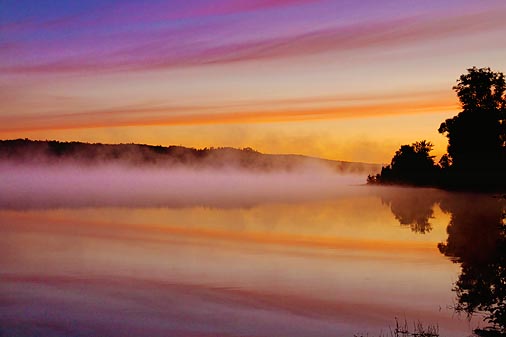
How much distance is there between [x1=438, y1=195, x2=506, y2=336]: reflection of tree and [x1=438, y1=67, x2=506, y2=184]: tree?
1567 centimetres

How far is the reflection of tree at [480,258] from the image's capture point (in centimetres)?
1943

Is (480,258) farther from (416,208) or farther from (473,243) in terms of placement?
(416,208)

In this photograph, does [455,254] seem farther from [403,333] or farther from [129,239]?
[129,239]

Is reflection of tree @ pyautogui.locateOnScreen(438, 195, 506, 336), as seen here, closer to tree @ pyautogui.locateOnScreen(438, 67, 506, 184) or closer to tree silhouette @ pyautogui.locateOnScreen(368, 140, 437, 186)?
tree @ pyautogui.locateOnScreen(438, 67, 506, 184)

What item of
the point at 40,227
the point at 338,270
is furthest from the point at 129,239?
the point at 338,270

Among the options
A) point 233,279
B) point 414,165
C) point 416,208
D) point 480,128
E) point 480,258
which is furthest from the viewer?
point 414,165

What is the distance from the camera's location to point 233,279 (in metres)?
30.9

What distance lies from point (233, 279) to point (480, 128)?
66806 mm

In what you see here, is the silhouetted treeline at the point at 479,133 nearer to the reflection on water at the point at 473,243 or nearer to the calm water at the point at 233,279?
the reflection on water at the point at 473,243

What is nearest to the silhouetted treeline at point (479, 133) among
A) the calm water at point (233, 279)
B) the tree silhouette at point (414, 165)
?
the tree silhouette at point (414, 165)

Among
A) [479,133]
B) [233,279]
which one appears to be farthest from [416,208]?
[233,279]

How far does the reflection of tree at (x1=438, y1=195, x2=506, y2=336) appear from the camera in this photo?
19.4m

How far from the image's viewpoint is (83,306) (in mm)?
25109

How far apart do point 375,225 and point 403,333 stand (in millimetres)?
37264
